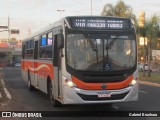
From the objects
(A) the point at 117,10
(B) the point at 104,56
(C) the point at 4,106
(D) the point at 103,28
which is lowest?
(C) the point at 4,106

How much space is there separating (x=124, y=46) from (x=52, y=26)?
3.25 m

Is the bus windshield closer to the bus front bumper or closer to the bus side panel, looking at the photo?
the bus front bumper

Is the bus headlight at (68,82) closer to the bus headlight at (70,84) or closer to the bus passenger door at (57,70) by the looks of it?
the bus headlight at (70,84)

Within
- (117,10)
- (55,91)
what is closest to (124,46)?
(55,91)

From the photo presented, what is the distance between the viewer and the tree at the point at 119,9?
62.6 m

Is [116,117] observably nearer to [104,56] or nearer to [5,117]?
[104,56]

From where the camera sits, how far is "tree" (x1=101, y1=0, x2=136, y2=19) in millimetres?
62562

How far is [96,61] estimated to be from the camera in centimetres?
1327

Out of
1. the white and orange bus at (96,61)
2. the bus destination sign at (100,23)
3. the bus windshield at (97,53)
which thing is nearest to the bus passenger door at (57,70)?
the white and orange bus at (96,61)

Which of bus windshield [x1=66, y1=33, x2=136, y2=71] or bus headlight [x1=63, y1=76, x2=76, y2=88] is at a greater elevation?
bus windshield [x1=66, y1=33, x2=136, y2=71]

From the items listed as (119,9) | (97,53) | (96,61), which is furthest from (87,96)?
(119,9)

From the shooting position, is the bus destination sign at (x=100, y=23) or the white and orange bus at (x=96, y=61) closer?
the white and orange bus at (x=96, y=61)

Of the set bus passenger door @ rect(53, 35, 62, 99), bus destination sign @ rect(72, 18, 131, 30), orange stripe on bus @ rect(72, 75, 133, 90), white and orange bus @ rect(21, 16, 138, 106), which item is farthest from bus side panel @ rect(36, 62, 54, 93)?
bus destination sign @ rect(72, 18, 131, 30)

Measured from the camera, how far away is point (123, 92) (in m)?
13.3
